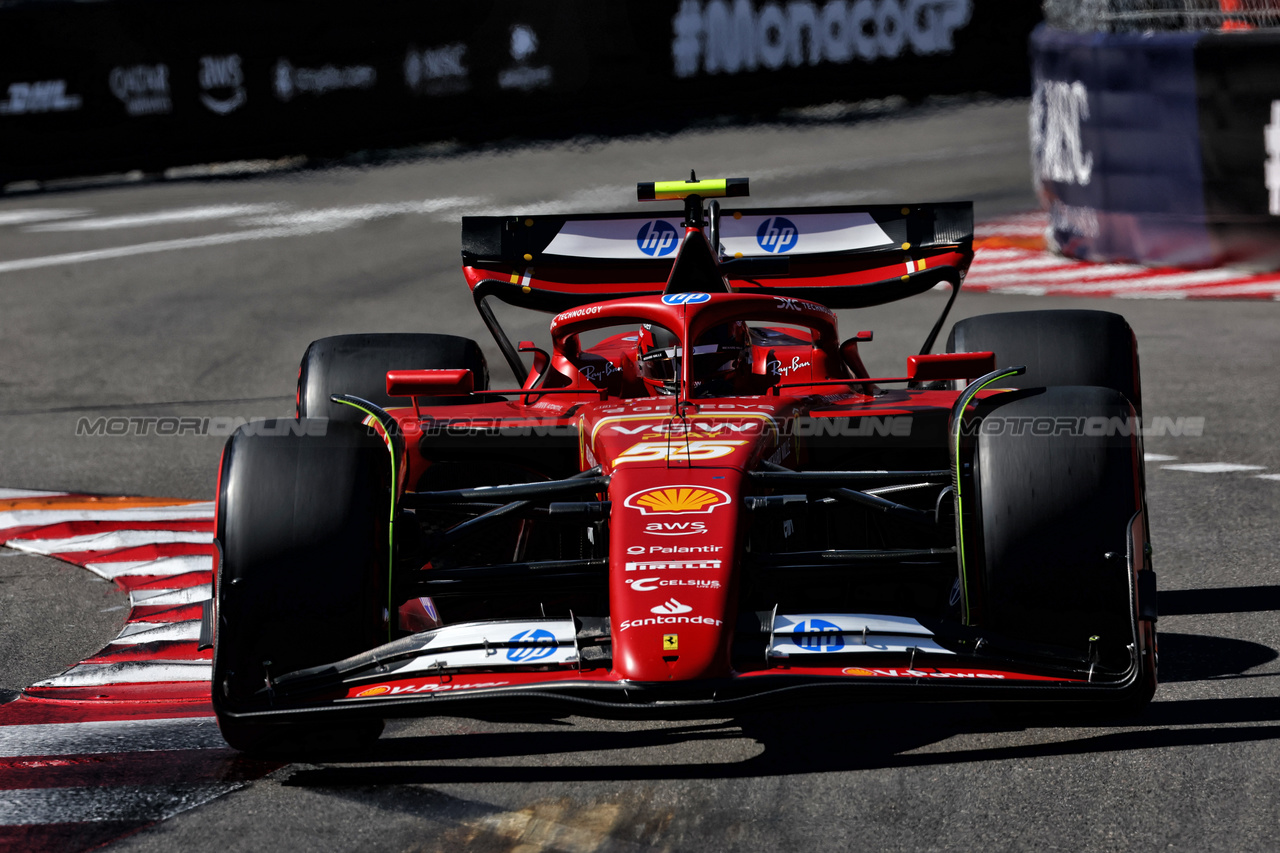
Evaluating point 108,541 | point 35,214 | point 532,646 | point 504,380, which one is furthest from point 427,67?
point 532,646

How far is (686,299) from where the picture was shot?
5.51m

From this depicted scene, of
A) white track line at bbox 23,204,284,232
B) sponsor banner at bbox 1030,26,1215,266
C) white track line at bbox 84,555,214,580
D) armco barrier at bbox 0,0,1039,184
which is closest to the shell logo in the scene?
white track line at bbox 84,555,214,580

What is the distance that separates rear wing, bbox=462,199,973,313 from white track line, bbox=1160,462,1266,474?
1811 millimetres

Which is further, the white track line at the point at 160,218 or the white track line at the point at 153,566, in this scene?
the white track line at the point at 160,218

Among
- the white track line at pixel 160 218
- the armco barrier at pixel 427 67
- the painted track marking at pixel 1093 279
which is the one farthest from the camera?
the armco barrier at pixel 427 67

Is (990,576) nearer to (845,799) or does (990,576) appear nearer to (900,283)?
(845,799)

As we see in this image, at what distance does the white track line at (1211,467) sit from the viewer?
24.4ft

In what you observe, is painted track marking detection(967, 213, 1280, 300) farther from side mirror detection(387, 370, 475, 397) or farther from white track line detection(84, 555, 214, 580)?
side mirror detection(387, 370, 475, 397)

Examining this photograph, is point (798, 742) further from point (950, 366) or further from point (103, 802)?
point (103, 802)

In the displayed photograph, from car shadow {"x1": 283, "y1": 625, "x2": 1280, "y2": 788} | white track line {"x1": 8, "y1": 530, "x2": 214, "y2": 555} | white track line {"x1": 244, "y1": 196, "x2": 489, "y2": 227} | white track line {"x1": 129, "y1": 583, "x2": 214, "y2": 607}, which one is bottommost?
car shadow {"x1": 283, "y1": 625, "x2": 1280, "y2": 788}

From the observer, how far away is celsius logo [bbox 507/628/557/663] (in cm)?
404

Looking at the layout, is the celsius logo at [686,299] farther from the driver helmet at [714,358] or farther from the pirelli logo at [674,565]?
the pirelli logo at [674,565]

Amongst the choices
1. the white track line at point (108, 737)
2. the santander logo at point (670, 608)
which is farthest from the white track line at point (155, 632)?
the santander logo at point (670, 608)

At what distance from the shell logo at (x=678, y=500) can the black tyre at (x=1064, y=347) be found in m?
1.81
